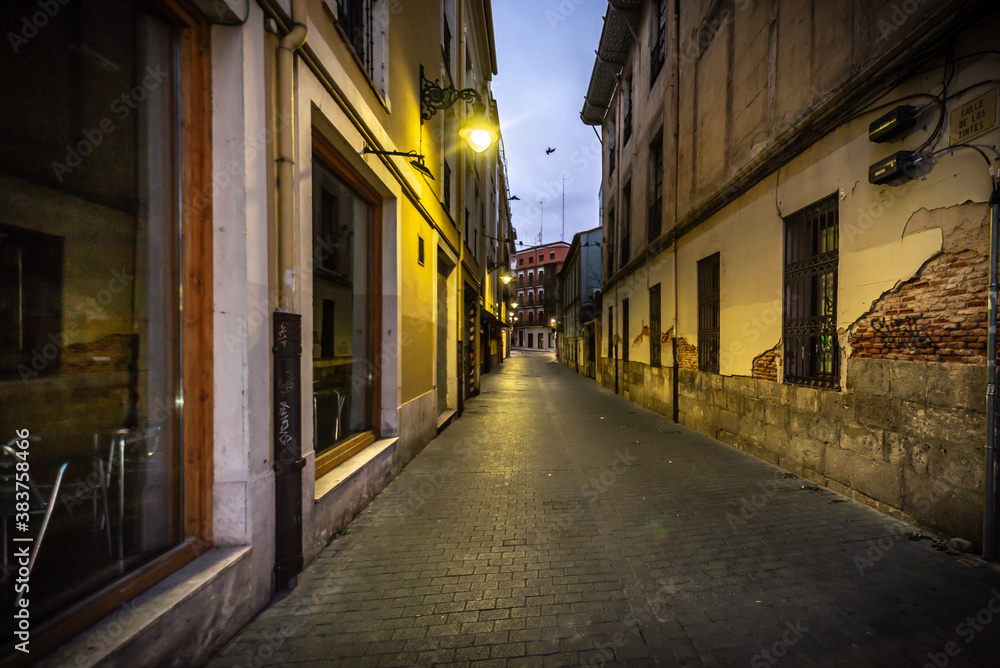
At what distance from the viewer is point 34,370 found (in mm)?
1887

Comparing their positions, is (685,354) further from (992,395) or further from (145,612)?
(145,612)

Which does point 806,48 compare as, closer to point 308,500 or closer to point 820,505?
point 820,505

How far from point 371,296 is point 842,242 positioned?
19.0ft

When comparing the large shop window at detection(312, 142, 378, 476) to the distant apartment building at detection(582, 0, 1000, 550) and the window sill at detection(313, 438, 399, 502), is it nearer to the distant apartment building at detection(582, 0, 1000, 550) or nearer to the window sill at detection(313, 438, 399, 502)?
the window sill at detection(313, 438, 399, 502)

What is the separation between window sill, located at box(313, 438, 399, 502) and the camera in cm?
351

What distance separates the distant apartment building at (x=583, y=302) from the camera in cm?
2153

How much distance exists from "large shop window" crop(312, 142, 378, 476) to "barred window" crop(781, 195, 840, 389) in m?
5.74

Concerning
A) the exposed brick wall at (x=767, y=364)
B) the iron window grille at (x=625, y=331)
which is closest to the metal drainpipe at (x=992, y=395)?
the exposed brick wall at (x=767, y=364)

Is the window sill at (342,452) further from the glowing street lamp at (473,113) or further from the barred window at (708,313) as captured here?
the barred window at (708,313)

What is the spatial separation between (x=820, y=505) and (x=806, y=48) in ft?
19.1

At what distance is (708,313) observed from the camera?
8.13 meters

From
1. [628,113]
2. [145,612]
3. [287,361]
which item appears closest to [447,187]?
[287,361]

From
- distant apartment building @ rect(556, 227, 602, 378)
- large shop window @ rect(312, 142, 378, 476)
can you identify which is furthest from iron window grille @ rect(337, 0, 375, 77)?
distant apartment building @ rect(556, 227, 602, 378)

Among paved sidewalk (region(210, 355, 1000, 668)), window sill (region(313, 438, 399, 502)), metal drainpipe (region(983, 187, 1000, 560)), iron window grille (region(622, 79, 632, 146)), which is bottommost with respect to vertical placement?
paved sidewalk (region(210, 355, 1000, 668))
